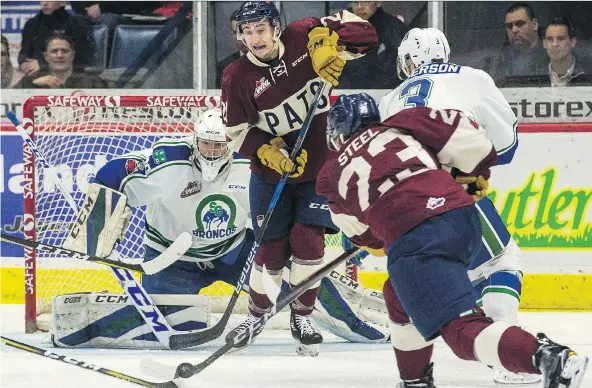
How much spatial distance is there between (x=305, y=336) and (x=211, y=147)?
0.79 meters

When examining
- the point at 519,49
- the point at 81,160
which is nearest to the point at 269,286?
the point at 81,160

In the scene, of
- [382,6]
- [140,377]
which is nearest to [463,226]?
[140,377]

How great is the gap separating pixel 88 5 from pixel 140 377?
2.39 metres

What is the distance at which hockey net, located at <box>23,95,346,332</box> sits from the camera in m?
5.07

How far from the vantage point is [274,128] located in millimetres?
4246

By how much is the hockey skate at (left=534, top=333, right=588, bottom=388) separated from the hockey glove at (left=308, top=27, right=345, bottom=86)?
1639 millimetres

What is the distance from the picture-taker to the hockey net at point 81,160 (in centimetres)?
507

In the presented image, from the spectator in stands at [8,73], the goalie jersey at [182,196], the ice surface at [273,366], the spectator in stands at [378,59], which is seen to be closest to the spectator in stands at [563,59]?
the spectator in stands at [378,59]

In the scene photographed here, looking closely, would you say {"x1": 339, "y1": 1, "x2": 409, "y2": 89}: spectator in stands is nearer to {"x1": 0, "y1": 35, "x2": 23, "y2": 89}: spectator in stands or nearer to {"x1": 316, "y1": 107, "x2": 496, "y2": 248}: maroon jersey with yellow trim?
{"x1": 0, "y1": 35, "x2": 23, "y2": 89}: spectator in stands

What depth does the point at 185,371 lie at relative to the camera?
359 cm

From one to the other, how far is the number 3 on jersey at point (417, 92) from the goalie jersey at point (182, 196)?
1.16 meters

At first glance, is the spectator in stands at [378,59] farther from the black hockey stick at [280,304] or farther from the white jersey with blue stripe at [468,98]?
the black hockey stick at [280,304]

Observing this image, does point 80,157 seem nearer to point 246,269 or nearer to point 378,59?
point 246,269

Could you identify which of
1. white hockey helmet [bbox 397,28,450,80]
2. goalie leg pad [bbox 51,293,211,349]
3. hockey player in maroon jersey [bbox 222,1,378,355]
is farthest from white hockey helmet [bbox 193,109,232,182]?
white hockey helmet [bbox 397,28,450,80]
